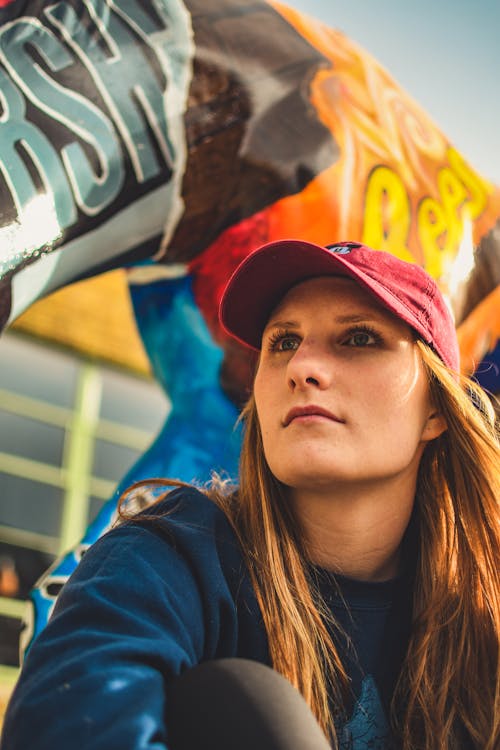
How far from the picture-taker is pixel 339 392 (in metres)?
1.04

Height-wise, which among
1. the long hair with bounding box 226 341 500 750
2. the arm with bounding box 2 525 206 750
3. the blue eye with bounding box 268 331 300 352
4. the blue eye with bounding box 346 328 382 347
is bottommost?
the long hair with bounding box 226 341 500 750

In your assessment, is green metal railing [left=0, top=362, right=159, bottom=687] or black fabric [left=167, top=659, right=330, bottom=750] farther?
green metal railing [left=0, top=362, right=159, bottom=687]

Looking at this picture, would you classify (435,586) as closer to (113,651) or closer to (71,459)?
(113,651)

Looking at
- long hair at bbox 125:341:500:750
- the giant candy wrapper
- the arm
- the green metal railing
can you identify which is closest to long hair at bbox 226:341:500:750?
long hair at bbox 125:341:500:750

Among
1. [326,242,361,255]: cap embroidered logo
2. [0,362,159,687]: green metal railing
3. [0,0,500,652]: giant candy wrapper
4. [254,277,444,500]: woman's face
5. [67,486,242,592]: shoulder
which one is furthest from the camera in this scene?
[0,362,159,687]: green metal railing

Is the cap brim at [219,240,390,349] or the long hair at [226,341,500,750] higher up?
the cap brim at [219,240,390,349]

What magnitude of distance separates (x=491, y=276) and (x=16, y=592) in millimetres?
2339

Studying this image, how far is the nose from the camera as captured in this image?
104 centimetres

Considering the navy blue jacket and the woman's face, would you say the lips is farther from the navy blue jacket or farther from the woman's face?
the navy blue jacket

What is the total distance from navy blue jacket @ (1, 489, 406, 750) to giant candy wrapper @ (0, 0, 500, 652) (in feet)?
1.71

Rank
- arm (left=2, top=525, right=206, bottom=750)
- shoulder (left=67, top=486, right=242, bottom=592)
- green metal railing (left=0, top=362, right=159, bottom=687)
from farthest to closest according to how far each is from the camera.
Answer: green metal railing (left=0, top=362, right=159, bottom=687), shoulder (left=67, top=486, right=242, bottom=592), arm (left=2, top=525, right=206, bottom=750)

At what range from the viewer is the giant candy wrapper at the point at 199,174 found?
4.49 feet

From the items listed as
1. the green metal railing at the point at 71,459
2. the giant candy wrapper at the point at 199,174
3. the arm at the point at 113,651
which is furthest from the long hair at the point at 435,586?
the green metal railing at the point at 71,459

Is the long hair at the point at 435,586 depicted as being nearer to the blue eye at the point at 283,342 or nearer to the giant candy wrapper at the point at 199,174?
the blue eye at the point at 283,342
